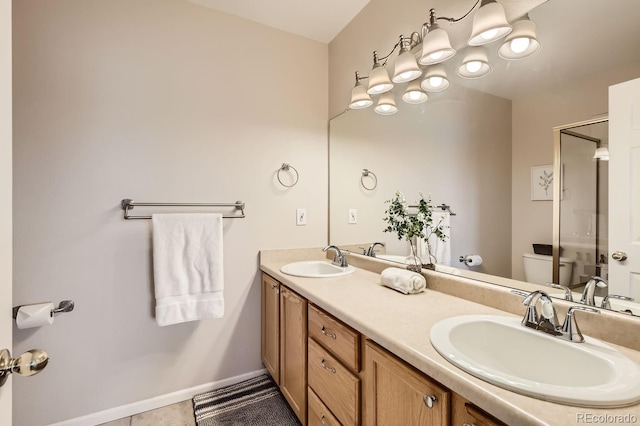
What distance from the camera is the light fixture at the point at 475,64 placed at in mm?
1239

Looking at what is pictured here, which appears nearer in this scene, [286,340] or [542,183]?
[542,183]

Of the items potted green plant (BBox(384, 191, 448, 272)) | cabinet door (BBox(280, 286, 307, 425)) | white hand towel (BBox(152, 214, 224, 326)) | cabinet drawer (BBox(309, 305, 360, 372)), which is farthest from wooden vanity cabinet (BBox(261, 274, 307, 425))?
potted green plant (BBox(384, 191, 448, 272))

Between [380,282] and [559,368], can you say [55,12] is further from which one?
[559,368]

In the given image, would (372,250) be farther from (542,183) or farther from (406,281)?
(542,183)

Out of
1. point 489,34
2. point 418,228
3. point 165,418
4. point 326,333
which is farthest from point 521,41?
point 165,418

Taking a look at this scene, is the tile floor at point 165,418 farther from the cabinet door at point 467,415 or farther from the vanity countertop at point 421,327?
the cabinet door at point 467,415

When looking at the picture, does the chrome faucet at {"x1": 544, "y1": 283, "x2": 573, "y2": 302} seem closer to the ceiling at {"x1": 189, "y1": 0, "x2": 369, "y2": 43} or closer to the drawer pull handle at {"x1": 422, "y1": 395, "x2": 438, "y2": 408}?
the drawer pull handle at {"x1": 422, "y1": 395, "x2": 438, "y2": 408}

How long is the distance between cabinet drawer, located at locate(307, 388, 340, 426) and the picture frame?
3.82 ft

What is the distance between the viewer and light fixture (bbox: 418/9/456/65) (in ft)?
4.20

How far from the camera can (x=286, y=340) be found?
1618mm

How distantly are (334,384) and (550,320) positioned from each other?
790mm

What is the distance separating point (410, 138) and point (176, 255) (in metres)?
1.54
